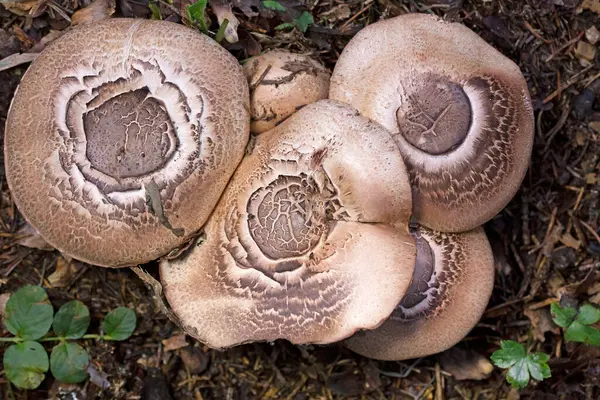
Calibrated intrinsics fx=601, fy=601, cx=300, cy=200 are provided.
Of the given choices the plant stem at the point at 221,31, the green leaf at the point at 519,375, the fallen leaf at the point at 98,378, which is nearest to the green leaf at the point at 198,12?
the plant stem at the point at 221,31

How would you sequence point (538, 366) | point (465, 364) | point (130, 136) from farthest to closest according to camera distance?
point (465, 364) < point (538, 366) < point (130, 136)

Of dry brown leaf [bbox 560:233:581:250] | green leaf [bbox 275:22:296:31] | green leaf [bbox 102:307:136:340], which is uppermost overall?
green leaf [bbox 275:22:296:31]

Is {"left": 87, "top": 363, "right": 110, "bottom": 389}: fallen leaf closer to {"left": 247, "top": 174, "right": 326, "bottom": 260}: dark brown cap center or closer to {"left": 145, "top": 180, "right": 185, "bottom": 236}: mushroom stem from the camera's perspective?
{"left": 145, "top": 180, "right": 185, "bottom": 236}: mushroom stem

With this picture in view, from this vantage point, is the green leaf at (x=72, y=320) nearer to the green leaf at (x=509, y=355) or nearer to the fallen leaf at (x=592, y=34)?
the green leaf at (x=509, y=355)

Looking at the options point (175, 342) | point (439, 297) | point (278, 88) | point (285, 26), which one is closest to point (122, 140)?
point (278, 88)

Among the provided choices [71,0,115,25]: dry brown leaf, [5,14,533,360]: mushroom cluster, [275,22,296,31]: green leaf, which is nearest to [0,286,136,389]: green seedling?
[5,14,533,360]: mushroom cluster

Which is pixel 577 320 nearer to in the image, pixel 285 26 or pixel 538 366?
pixel 538 366
